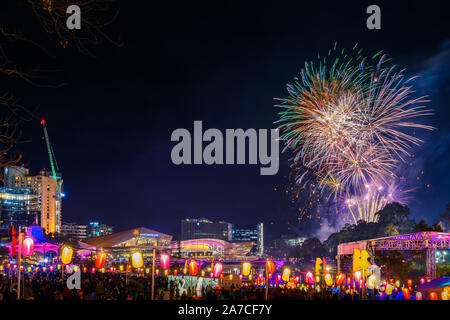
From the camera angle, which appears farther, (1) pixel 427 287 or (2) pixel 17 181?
(2) pixel 17 181

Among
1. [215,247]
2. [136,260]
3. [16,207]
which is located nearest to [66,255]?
[136,260]

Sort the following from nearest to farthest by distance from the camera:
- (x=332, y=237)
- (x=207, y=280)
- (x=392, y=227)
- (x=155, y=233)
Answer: (x=207, y=280) < (x=392, y=227) < (x=332, y=237) < (x=155, y=233)

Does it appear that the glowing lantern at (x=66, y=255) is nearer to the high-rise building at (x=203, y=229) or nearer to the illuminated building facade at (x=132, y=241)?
the illuminated building facade at (x=132, y=241)

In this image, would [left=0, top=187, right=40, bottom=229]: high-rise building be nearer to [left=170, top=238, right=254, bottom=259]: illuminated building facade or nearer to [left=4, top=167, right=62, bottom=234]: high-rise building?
[left=4, top=167, right=62, bottom=234]: high-rise building

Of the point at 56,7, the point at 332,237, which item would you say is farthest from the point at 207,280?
the point at 332,237

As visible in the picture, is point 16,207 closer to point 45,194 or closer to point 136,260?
point 45,194

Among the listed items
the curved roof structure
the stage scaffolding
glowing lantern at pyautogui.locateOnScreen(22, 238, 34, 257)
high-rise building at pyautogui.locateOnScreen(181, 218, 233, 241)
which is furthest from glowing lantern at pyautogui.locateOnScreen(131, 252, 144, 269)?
high-rise building at pyautogui.locateOnScreen(181, 218, 233, 241)
